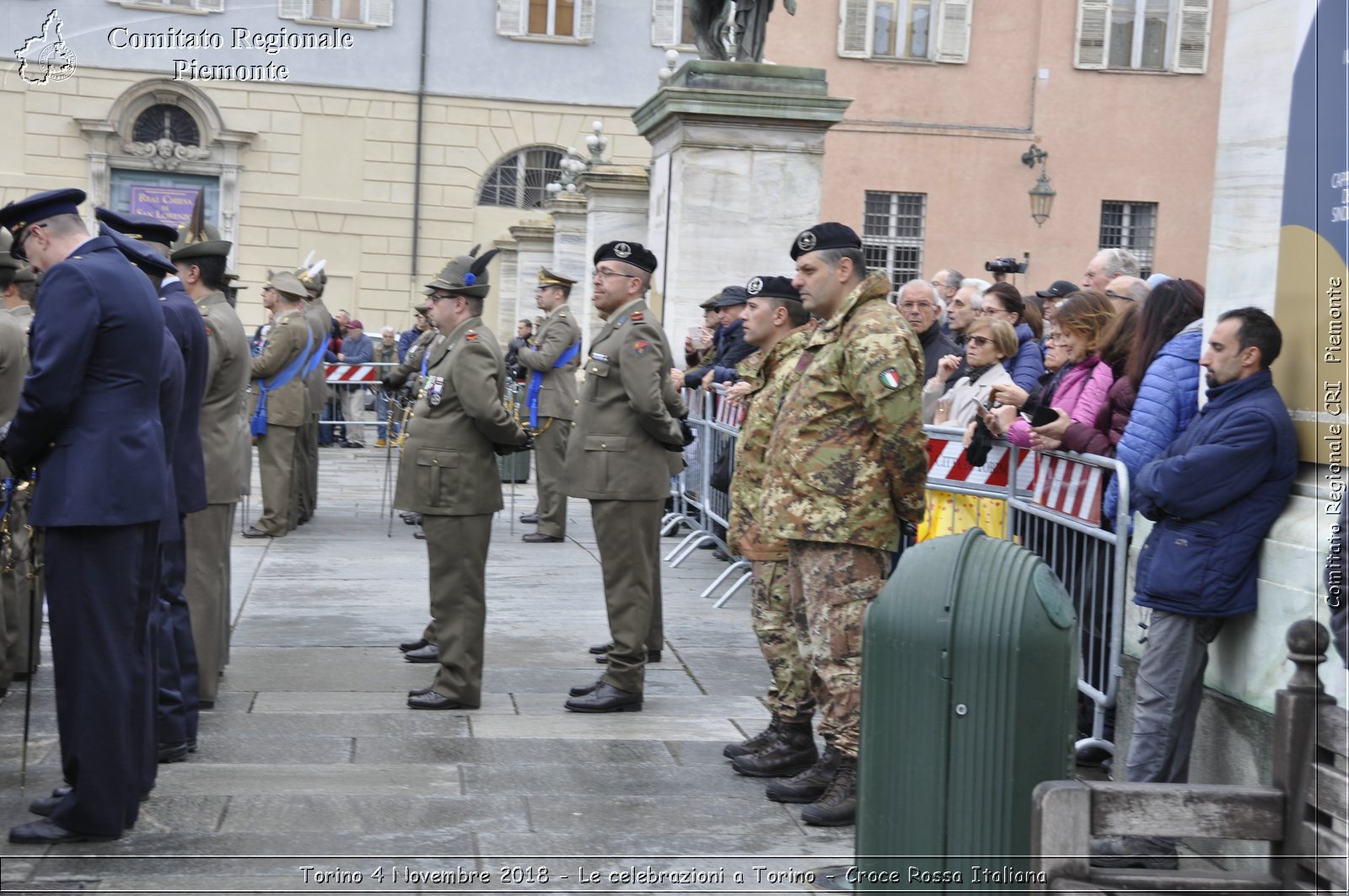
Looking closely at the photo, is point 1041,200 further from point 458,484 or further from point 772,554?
point 772,554

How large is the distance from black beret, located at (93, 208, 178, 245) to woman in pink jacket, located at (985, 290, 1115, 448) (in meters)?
3.50

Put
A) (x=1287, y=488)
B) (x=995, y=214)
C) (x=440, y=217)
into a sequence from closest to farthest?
(x=1287, y=488), (x=995, y=214), (x=440, y=217)

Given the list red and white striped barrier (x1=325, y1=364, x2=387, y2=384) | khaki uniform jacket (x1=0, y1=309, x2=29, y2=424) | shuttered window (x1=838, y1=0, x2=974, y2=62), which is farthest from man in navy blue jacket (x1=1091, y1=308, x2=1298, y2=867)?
shuttered window (x1=838, y1=0, x2=974, y2=62)

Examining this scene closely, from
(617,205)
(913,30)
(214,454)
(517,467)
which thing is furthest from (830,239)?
(913,30)

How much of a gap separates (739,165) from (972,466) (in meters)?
4.58

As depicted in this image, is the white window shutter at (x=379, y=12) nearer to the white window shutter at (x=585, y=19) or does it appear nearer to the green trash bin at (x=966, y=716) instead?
the white window shutter at (x=585, y=19)

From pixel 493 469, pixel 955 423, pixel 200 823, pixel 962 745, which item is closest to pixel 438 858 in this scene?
pixel 200 823

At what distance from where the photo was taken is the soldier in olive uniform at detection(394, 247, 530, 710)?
23.1ft

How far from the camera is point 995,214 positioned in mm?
30562

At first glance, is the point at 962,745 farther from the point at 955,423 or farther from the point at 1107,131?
the point at 1107,131

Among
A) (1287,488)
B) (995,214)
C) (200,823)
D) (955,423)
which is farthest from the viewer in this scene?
(995,214)

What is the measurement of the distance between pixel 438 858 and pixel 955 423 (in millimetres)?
3968

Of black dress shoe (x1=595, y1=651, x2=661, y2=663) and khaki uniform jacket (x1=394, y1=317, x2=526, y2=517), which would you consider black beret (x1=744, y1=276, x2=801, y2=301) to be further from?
black dress shoe (x1=595, y1=651, x2=661, y2=663)

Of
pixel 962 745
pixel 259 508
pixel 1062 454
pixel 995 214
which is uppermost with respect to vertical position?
pixel 995 214
